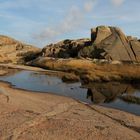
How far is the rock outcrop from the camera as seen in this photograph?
254ft

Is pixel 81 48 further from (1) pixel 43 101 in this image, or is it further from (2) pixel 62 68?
(1) pixel 43 101

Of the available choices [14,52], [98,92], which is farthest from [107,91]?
[14,52]

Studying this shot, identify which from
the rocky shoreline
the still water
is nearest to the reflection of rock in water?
the still water

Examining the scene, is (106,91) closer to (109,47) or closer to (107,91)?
(107,91)

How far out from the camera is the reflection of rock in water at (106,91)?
28.5 metres

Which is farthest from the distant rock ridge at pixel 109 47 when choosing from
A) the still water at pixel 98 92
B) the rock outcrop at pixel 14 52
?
the rock outcrop at pixel 14 52

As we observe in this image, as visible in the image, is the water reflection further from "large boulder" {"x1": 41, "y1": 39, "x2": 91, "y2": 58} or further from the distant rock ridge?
"large boulder" {"x1": 41, "y1": 39, "x2": 91, "y2": 58}

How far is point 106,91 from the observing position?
32938 mm

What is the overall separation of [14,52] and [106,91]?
A: 174 ft

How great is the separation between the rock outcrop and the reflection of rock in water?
40113mm

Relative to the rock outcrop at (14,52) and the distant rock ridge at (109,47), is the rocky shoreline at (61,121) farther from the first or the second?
the rock outcrop at (14,52)

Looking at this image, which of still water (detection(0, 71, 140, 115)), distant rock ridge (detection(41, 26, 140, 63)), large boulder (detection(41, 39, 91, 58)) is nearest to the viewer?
still water (detection(0, 71, 140, 115))

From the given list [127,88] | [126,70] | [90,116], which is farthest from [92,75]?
[90,116]

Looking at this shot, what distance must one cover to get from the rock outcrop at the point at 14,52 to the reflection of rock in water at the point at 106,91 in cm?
4011
